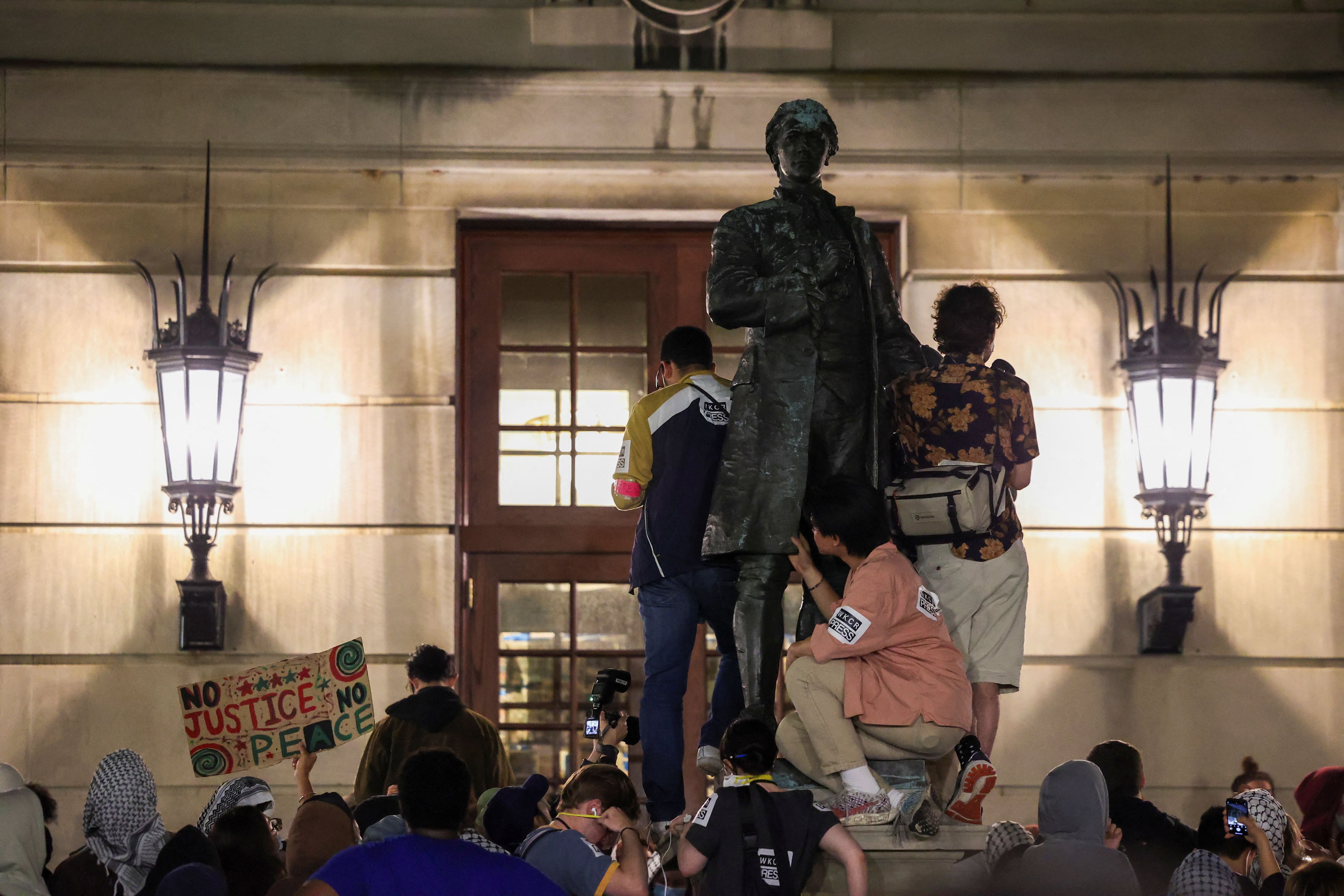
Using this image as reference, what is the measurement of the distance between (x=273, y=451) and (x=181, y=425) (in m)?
0.54

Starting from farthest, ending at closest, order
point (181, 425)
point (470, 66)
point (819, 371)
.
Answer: point (470, 66) → point (181, 425) → point (819, 371)

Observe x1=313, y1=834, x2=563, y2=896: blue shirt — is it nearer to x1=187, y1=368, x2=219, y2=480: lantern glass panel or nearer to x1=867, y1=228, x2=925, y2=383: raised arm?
x1=867, y1=228, x2=925, y2=383: raised arm

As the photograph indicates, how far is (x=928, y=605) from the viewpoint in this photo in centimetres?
555

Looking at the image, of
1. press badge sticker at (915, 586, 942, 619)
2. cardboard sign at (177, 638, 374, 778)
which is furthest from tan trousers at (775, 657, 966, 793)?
Result: cardboard sign at (177, 638, 374, 778)

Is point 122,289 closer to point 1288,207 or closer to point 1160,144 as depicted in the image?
point 1160,144

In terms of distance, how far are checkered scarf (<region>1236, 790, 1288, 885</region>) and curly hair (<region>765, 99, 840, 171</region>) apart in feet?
9.26

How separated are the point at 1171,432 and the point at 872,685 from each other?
4242 millimetres

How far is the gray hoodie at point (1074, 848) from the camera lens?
192 inches

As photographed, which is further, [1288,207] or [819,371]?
[1288,207]

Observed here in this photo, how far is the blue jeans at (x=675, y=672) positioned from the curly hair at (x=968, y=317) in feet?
3.88

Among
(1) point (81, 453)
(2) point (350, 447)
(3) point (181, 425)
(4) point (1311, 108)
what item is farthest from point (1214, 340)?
(1) point (81, 453)

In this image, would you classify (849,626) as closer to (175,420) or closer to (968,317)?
(968,317)

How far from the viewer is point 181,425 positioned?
896 cm

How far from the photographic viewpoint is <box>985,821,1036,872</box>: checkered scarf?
5.21 m
